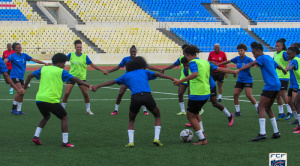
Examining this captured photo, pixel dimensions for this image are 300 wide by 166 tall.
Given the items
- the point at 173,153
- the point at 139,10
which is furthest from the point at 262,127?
the point at 139,10

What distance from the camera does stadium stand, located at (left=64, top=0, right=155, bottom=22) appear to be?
4825 cm

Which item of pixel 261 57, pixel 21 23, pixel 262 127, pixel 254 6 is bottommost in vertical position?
pixel 262 127

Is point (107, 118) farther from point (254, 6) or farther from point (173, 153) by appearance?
point (254, 6)

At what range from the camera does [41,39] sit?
142 feet

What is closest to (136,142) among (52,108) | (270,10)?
(52,108)

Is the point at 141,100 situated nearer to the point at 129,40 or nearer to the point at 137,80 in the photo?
the point at 137,80

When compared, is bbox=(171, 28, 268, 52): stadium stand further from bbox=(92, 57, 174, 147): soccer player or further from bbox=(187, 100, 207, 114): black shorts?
bbox=(92, 57, 174, 147): soccer player

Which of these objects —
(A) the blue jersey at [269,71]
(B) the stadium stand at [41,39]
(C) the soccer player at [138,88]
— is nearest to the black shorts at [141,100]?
(C) the soccer player at [138,88]

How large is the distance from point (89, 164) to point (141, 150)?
→ 4.38 ft

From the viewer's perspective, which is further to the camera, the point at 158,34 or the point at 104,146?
the point at 158,34

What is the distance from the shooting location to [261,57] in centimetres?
941

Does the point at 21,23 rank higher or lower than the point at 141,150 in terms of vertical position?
higher

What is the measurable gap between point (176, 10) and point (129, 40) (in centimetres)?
838

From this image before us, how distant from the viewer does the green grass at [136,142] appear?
760 cm
